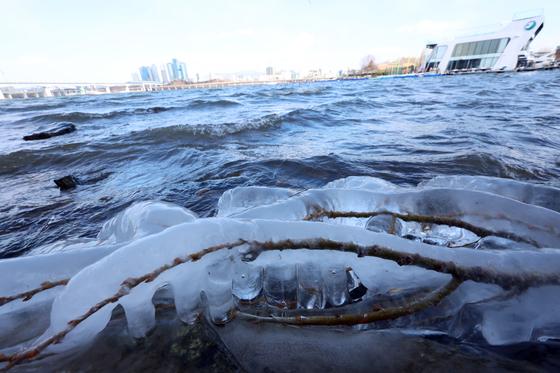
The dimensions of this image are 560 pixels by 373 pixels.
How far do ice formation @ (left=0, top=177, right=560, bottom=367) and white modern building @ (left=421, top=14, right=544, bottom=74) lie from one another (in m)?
48.7

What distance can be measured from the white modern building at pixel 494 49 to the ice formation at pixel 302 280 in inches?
1916

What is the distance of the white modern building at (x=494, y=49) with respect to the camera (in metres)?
34.8

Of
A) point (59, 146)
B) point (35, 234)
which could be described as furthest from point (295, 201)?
point (59, 146)

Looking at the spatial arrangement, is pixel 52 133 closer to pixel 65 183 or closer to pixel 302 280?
pixel 65 183

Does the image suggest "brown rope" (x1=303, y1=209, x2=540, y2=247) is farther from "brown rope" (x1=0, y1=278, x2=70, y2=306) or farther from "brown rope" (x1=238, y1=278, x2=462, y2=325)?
"brown rope" (x1=0, y1=278, x2=70, y2=306)

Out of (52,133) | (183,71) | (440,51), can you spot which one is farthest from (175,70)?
(52,133)

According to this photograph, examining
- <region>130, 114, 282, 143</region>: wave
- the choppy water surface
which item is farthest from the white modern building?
<region>130, 114, 282, 143</region>: wave

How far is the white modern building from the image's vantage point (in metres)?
34.8

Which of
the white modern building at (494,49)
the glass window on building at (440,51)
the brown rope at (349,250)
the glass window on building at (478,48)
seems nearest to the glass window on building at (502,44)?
the white modern building at (494,49)

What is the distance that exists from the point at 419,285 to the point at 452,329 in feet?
0.57

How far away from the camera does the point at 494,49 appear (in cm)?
3659

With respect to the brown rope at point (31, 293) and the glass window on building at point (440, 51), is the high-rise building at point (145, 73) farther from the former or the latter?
the brown rope at point (31, 293)

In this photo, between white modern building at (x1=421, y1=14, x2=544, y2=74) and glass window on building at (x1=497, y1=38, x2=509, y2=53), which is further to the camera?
glass window on building at (x1=497, y1=38, x2=509, y2=53)

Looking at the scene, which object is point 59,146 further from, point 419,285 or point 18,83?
point 18,83
